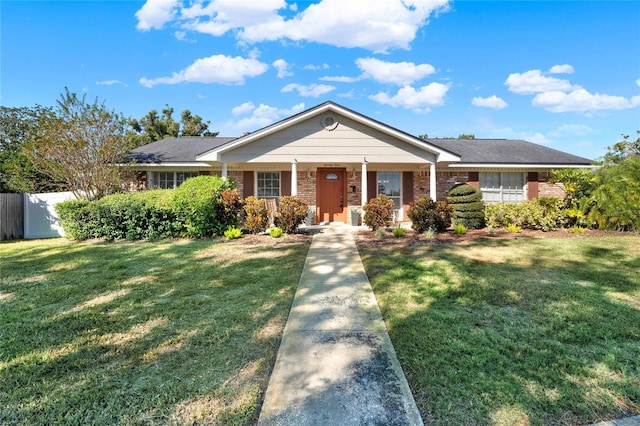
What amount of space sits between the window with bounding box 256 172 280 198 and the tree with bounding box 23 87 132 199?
568 cm

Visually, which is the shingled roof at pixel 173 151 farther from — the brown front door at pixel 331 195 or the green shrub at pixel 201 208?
the brown front door at pixel 331 195

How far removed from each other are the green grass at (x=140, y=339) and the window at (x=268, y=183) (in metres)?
7.65

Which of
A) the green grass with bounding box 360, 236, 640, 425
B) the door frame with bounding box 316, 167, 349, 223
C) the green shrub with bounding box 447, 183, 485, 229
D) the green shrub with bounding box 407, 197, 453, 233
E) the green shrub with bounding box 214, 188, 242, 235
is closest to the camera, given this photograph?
the green grass with bounding box 360, 236, 640, 425

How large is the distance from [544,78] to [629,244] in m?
19.1

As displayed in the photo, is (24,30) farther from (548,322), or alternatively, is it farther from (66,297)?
(548,322)

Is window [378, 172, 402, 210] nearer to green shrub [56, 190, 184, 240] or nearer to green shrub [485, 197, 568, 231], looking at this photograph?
green shrub [485, 197, 568, 231]

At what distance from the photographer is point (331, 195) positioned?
13.9 metres

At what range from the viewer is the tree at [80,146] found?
431 inches

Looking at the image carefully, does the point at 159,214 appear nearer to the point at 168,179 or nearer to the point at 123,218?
the point at 123,218

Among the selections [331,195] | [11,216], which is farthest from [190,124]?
[331,195]

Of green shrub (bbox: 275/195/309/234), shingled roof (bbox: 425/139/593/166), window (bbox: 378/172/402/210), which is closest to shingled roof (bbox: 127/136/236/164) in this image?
green shrub (bbox: 275/195/309/234)

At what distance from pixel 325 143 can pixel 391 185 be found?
434 cm

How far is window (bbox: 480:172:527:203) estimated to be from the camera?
555 inches

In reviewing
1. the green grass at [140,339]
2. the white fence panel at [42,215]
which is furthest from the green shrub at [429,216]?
the white fence panel at [42,215]
